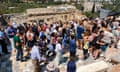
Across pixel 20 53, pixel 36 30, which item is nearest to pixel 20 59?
pixel 20 53

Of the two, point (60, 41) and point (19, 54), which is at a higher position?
point (60, 41)

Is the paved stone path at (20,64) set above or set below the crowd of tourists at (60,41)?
below

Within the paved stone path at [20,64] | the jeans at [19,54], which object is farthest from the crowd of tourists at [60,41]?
the paved stone path at [20,64]

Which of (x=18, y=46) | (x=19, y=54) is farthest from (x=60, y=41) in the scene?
(x=19, y=54)

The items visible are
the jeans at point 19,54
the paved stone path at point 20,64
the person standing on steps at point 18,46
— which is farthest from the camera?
the jeans at point 19,54

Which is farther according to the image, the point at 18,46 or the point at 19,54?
the point at 19,54

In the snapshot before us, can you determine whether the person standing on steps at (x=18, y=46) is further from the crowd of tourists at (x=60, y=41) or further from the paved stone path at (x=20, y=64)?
the paved stone path at (x=20, y=64)

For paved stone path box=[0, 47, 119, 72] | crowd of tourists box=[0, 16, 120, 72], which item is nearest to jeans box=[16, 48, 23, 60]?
crowd of tourists box=[0, 16, 120, 72]

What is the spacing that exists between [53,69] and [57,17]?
3928 centimetres

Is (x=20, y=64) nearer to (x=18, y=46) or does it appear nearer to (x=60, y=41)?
(x=18, y=46)

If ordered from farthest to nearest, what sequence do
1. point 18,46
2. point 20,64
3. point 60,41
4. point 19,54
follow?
1. point 19,54
2. point 20,64
3. point 18,46
4. point 60,41

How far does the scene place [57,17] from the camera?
49.0 m

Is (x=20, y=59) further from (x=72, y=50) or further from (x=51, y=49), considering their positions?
(x=72, y=50)

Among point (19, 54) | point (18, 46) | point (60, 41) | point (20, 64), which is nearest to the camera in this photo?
point (60, 41)
